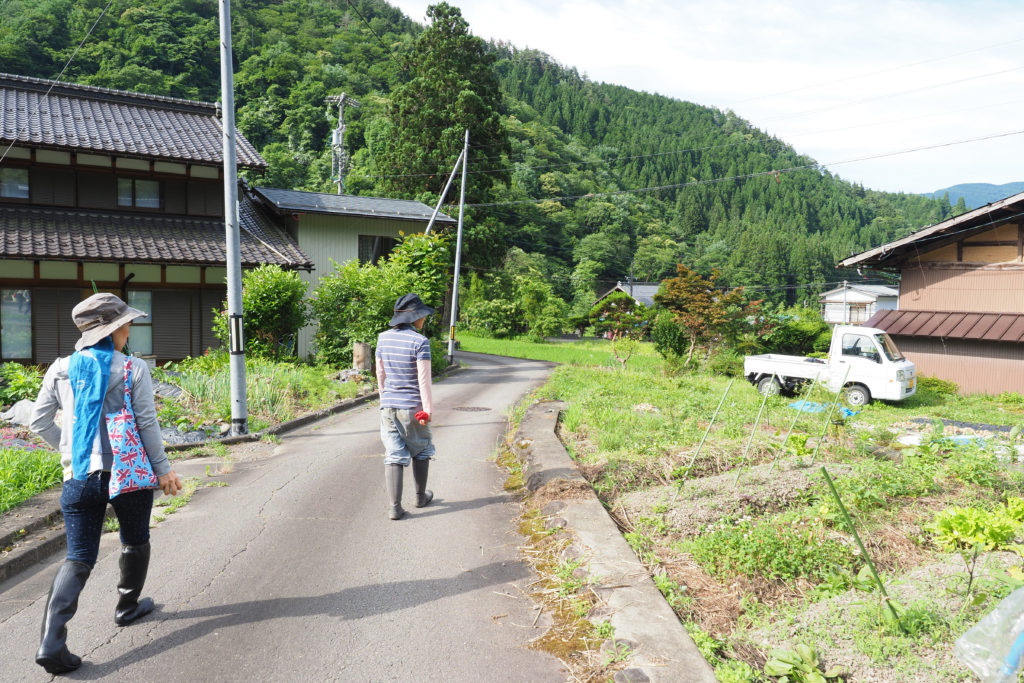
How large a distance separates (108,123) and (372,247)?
29.0ft

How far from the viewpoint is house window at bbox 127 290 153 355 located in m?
15.7

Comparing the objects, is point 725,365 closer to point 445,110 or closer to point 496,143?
point 496,143

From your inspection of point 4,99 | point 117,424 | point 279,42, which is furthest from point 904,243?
point 279,42

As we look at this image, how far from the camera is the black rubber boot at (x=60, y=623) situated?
3.24 metres

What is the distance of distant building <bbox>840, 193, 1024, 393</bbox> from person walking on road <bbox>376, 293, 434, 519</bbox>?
1790 cm

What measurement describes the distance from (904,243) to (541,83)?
94.9m

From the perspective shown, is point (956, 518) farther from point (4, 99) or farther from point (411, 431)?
point (4, 99)

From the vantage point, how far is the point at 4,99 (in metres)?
16.3

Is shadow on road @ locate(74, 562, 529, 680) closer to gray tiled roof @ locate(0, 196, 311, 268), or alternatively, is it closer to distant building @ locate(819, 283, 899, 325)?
gray tiled roof @ locate(0, 196, 311, 268)

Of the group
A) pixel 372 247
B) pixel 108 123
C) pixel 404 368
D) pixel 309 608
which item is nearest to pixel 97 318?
pixel 309 608

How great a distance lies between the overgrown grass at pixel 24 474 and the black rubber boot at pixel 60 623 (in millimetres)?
2746

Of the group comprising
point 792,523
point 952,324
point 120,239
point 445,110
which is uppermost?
point 445,110

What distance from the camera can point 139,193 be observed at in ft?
54.3

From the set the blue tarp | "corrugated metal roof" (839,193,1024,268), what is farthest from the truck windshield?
the blue tarp
